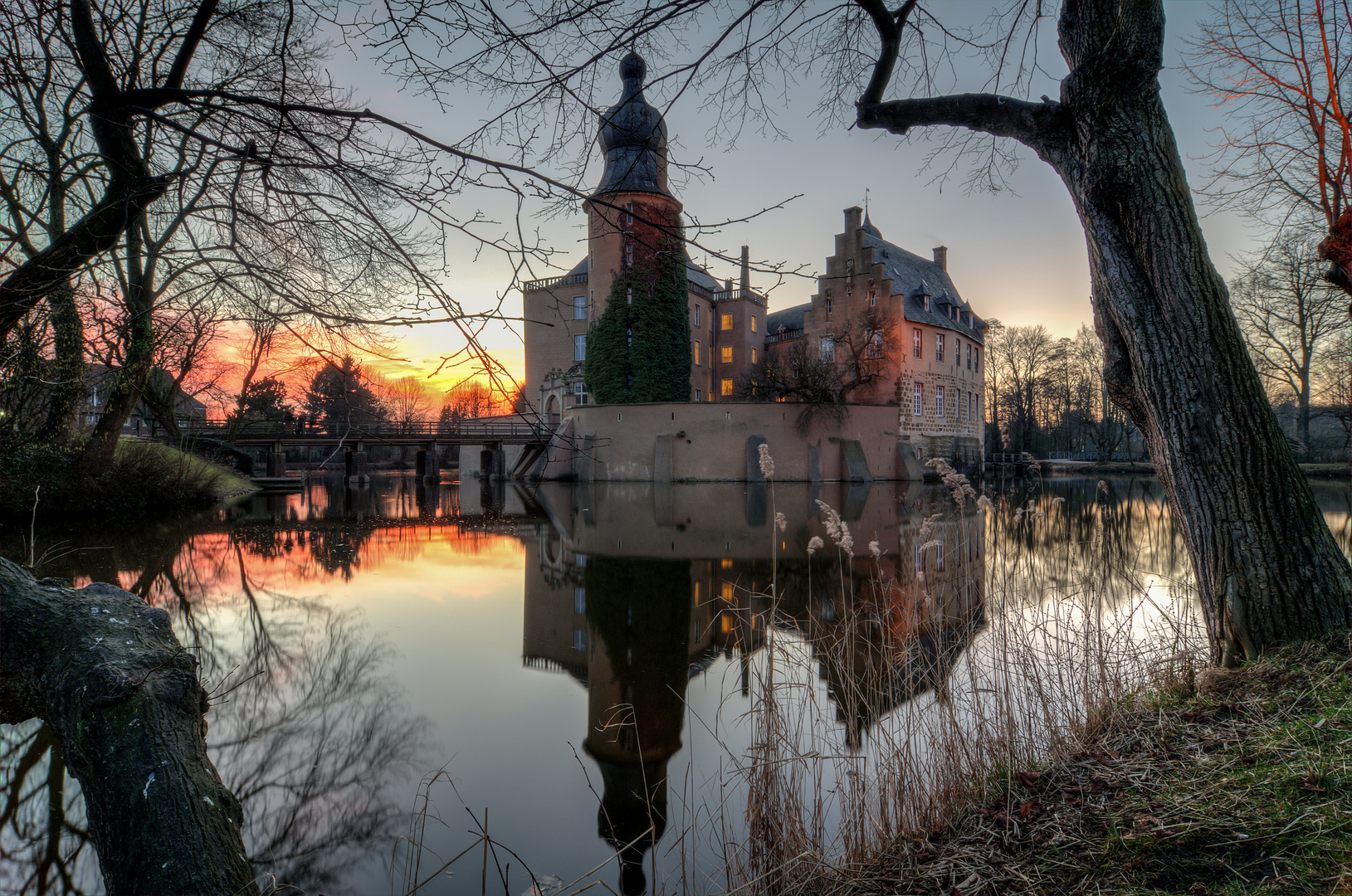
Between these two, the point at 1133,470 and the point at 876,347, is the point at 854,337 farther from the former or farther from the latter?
the point at 1133,470

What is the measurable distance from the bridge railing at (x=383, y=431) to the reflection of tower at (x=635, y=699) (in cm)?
1217

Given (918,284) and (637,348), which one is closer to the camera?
(637,348)

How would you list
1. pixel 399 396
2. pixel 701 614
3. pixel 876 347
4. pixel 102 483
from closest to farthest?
pixel 701 614 < pixel 399 396 < pixel 102 483 < pixel 876 347

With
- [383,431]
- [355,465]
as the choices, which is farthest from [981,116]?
[355,465]

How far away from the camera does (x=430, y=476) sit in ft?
111

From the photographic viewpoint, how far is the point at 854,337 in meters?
27.8

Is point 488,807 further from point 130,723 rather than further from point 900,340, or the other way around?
point 900,340

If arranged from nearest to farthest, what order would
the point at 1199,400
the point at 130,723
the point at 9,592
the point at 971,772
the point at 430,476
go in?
1. the point at 130,723
2. the point at 9,592
3. the point at 971,772
4. the point at 1199,400
5. the point at 430,476

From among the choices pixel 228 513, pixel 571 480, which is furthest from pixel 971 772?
pixel 571 480

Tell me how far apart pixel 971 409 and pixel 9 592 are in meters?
37.4

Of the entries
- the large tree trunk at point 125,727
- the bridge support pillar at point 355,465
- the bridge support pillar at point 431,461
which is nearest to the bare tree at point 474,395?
the large tree trunk at point 125,727

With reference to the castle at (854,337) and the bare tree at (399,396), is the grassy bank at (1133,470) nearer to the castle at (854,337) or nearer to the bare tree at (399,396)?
the castle at (854,337)

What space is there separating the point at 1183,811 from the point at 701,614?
467cm

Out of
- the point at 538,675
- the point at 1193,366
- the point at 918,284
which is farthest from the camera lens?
the point at 918,284
